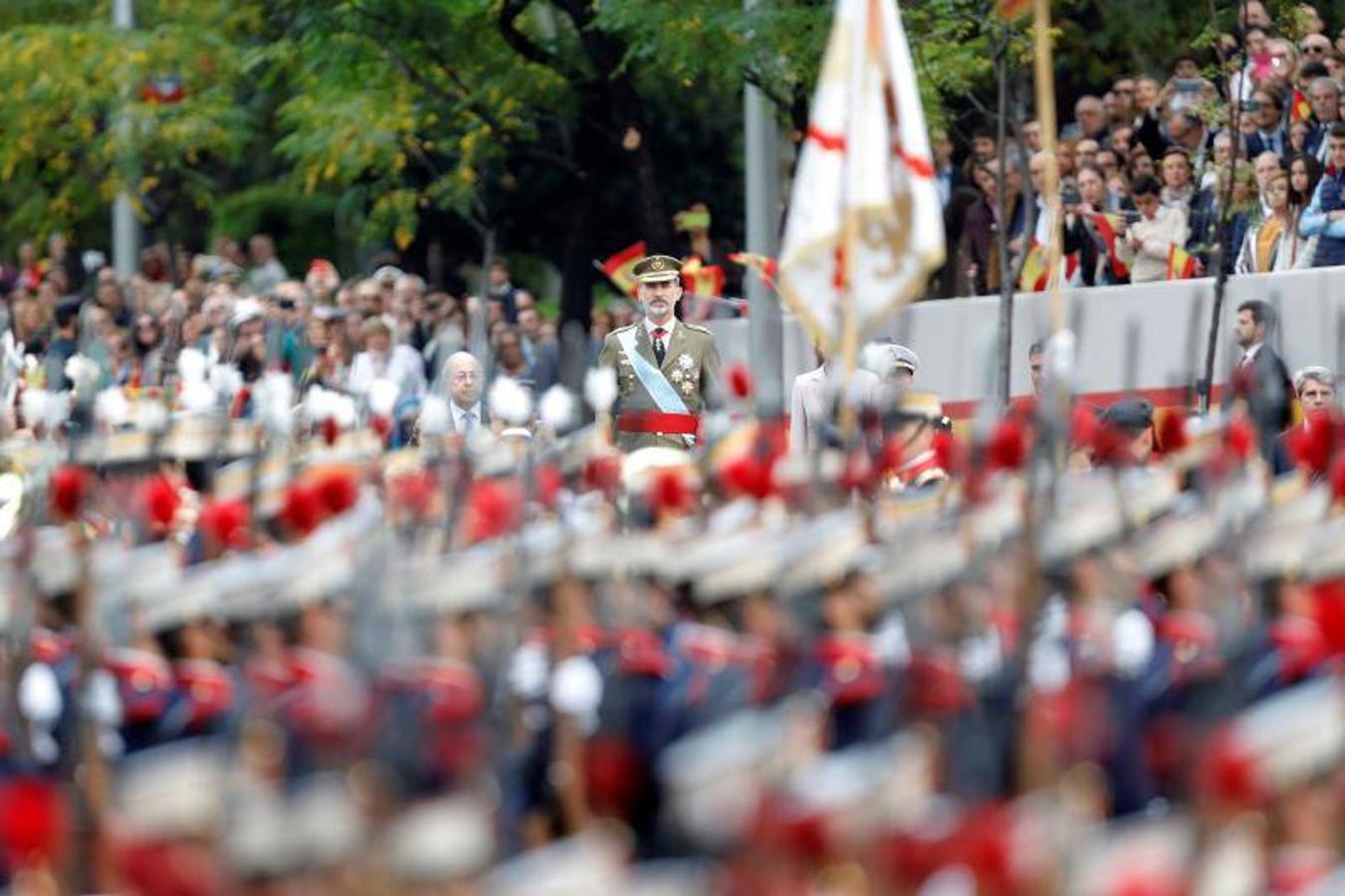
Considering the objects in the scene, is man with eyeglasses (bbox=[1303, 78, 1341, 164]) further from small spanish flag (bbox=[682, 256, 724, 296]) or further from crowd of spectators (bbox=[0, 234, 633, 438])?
small spanish flag (bbox=[682, 256, 724, 296])

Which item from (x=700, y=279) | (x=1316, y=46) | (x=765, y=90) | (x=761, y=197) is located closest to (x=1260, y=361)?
(x=1316, y=46)

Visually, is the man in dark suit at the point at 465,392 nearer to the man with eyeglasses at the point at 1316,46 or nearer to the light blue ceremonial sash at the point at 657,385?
the light blue ceremonial sash at the point at 657,385

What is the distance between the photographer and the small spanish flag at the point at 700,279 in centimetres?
1742

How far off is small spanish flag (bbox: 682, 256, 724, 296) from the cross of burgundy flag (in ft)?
21.4

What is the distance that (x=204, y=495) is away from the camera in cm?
1046

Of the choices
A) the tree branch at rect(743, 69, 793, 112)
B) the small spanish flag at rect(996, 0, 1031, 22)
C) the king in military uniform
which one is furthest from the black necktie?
the tree branch at rect(743, 69, 793, 112)

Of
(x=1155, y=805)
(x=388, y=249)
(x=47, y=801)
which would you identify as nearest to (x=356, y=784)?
(x=47, y=801)

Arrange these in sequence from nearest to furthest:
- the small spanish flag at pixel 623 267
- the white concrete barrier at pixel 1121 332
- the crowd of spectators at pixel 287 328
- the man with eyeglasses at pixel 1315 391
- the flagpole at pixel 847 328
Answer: the flagpole at pixel 847 328, the man with eyeglasses at pixel 1315 391, the white concrete barrier at pixel 1121 332, the crowd of spectators at pixel 287 328, the small spanish flag at pixel 623 267

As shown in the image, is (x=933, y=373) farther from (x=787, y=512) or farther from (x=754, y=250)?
(x=787, y=512)

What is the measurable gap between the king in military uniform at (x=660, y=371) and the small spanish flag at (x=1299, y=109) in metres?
2.63

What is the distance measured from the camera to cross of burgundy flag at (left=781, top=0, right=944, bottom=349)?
1060 cm

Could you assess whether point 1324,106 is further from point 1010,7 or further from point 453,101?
point 453,101

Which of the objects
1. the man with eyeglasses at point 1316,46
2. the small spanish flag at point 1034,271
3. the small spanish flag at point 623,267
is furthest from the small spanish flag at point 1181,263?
the small spanish flag at point 623,267

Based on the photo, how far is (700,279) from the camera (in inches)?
688
